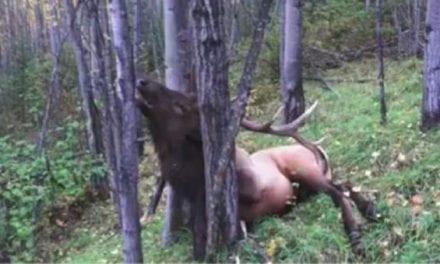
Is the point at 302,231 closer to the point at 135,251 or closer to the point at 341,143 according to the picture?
the point at 135,251

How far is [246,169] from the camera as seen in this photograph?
579 cm

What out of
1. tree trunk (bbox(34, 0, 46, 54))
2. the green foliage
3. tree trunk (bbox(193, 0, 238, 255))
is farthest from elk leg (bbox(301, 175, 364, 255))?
tree trunk (bbox(34, 0, 46, 54))

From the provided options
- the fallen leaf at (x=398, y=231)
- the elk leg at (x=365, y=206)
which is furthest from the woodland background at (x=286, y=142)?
the elk leg at (x=365, y=206)

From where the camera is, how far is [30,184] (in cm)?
841

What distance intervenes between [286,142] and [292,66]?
1.33 meters

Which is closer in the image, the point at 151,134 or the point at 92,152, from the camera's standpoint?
the point at 151,134

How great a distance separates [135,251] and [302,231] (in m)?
1.49

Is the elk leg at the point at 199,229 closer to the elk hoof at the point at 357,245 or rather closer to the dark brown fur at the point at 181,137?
the dark brown fur at the point at 181,137

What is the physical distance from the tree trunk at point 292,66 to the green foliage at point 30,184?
279cm

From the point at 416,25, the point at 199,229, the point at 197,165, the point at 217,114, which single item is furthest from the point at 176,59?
the point at 416,25

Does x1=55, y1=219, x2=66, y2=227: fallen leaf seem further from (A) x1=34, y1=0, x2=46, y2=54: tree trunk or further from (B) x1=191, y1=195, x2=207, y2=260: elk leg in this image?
(A) x1=34, y1=0, x2=46, y2=54: tree trunk

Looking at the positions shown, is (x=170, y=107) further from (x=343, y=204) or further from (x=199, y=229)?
(x=343, y=204)

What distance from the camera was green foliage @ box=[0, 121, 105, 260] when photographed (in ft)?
26.6

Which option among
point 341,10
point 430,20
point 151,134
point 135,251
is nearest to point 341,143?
point 430,20
